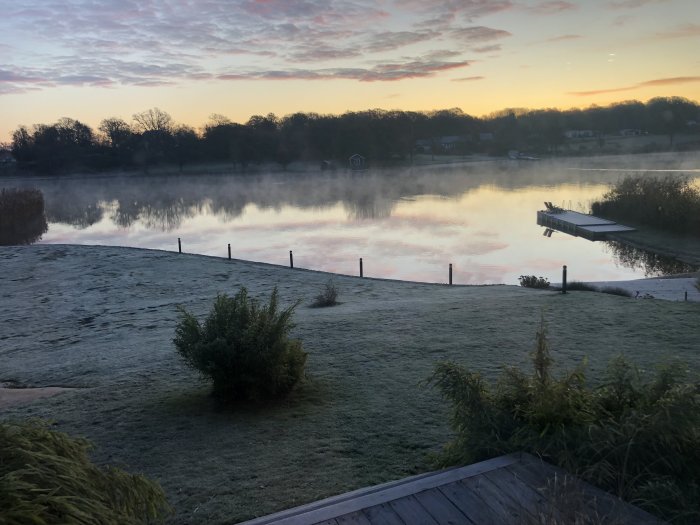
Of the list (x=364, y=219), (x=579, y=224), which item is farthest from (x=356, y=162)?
(x=579, y=224)

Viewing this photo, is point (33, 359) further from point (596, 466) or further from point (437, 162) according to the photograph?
point (437, 162)

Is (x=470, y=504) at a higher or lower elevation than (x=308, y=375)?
higher

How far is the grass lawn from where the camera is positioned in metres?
4.58

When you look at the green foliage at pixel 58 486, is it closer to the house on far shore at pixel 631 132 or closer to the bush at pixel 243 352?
the bush at pixel 243 352

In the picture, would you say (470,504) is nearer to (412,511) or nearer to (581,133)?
(412,511)

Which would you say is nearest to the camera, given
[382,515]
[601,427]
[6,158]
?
[382,515]

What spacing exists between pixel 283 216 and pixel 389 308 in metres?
36.5

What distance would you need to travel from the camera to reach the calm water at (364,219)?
27.3 m

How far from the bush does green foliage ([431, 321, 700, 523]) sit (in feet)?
8.25

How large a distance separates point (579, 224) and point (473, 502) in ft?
122

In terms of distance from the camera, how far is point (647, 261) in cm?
2827

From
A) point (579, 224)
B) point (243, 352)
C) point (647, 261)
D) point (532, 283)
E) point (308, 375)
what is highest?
point (243, 352)

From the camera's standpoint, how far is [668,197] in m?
36.5

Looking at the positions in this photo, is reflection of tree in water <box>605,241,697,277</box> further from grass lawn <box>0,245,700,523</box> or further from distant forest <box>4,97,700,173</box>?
distant forest <box>4,97,700,173</box>
